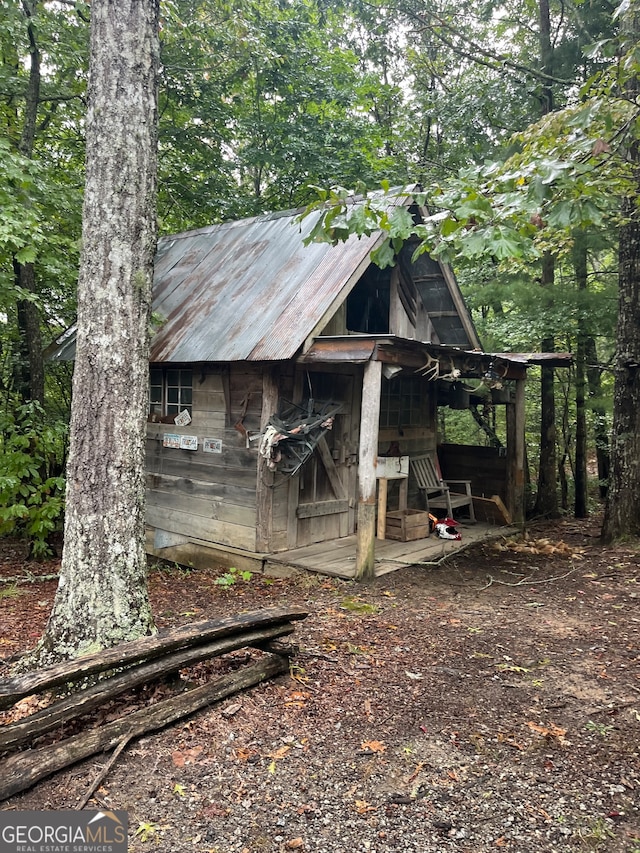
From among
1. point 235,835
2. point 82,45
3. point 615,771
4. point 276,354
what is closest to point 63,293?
point 82,45

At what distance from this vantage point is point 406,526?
901cm

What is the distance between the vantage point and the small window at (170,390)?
895cm

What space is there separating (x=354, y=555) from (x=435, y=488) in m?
2.69

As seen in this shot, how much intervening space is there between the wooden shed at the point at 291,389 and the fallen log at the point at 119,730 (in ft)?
10.2

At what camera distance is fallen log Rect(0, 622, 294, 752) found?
113 inches

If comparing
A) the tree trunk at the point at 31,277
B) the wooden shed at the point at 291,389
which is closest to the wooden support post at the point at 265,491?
the wooden shed at the point at 291,389

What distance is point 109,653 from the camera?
128 inches

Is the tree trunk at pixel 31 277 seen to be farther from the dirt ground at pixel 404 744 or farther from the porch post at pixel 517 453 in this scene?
the porch post at pixel 517 453

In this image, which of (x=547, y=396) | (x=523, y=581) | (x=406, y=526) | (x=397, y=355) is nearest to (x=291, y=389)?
(x=397, y=355)

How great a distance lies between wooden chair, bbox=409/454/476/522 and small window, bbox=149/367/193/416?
13.3ft

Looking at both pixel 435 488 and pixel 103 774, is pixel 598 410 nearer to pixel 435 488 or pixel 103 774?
pixel 435 488

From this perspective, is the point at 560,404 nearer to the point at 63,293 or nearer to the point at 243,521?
the point at 243,521

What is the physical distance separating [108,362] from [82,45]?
8306 mm

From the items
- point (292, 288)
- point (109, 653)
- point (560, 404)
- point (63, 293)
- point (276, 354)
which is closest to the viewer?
point (109, 653)
